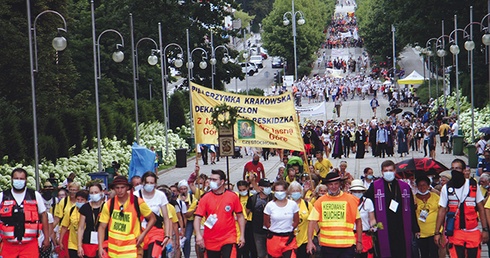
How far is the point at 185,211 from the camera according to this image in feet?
63.0

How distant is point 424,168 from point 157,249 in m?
5.07

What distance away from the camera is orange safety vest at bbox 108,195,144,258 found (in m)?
14.4

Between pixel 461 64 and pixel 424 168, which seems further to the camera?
pixel 461 64

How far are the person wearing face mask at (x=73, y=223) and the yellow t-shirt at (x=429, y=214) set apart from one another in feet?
15.4

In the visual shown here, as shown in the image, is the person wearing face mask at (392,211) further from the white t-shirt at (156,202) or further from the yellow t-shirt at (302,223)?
the white t-shirt at (156,202)

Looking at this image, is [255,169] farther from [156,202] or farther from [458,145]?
[458,145]

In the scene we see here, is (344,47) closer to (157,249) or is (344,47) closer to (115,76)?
(115,76)

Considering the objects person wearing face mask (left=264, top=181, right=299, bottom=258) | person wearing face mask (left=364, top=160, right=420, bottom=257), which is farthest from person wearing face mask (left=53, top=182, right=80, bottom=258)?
person wearing face mask (left=364, top=160, right=420, bottom=257)

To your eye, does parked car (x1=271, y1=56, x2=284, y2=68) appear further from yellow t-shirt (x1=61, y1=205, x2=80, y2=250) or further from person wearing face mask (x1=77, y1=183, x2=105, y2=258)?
person wearing face mask (x1=77, y1=183, x2=105, y2=258)

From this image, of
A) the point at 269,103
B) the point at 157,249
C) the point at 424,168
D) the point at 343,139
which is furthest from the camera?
the point at 343,139

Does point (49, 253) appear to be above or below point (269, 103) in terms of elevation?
below

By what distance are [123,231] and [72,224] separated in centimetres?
294

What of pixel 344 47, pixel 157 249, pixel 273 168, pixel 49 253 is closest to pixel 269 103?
pixel 49 253

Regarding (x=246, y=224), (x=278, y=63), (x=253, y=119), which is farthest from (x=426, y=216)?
(x=278, y=63)
